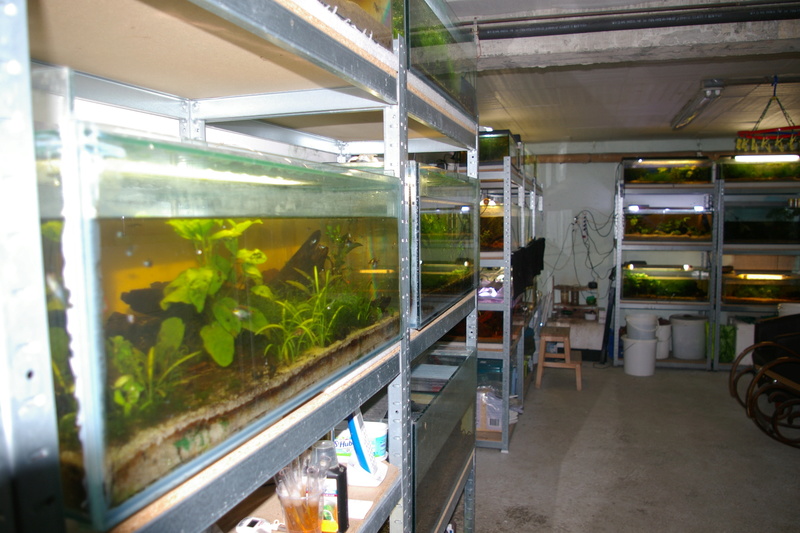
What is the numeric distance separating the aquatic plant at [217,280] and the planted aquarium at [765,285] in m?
7.20

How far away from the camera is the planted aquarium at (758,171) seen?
6.41m

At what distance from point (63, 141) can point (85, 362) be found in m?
0.24

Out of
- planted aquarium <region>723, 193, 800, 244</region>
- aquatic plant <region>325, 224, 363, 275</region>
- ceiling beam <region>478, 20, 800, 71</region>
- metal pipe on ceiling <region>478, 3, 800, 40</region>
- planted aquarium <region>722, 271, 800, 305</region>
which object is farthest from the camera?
planted aquarium <region>723, 193, 800, 244</region>

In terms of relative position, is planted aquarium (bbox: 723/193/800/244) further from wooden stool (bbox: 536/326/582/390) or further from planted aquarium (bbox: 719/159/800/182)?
wooden stool (bbox: 536/326/582/390)

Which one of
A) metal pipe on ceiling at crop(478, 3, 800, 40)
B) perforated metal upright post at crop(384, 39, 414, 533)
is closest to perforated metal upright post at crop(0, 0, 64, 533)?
perforated metal upright post at crop(384, 39, 414, 533)

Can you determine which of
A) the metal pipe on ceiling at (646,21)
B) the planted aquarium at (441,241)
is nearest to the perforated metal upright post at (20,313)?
the planted aquarium at (441,241)

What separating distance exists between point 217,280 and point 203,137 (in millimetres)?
1161

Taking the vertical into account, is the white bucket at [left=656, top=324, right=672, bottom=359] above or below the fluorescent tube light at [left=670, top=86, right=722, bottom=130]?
below

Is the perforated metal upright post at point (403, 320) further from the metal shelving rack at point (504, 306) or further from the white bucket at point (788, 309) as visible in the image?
→ the white bucket at point (788, 309)

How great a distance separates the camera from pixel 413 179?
5.18 feet

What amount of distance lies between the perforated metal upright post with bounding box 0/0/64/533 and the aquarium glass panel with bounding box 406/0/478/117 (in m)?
1.22

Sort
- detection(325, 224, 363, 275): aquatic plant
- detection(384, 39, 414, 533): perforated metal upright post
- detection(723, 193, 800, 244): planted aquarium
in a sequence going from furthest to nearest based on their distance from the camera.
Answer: detection(723, 193, 800, 244): planted aquarium, detection(384, 39, 414, 533): perforated metal upright post, detection(325, 224, 363, 275): aquatic plant

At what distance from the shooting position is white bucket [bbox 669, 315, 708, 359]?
659cm

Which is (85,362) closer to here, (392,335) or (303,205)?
(303,205)
